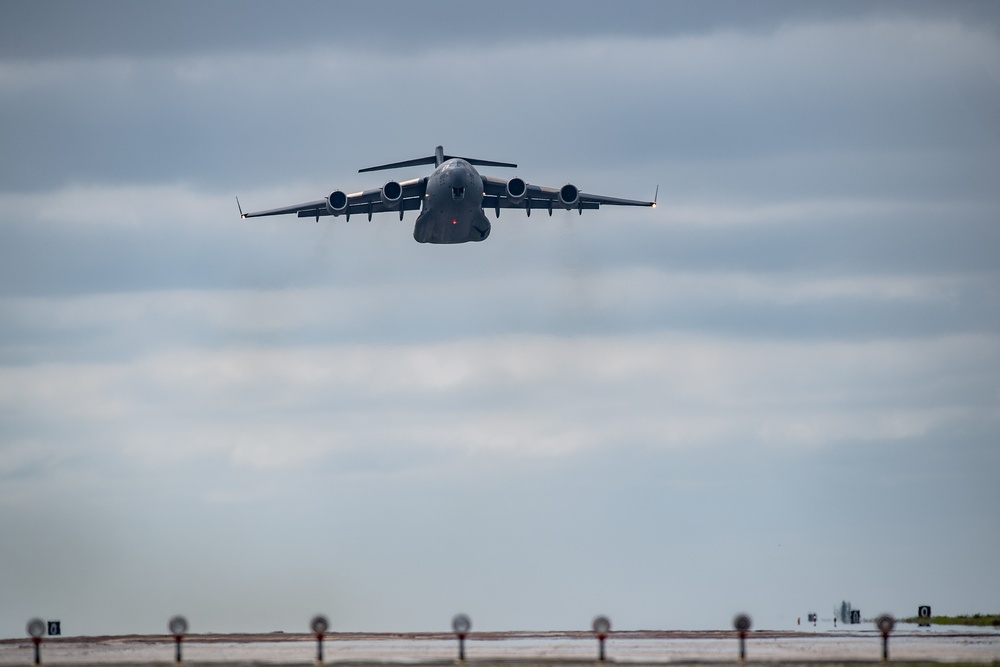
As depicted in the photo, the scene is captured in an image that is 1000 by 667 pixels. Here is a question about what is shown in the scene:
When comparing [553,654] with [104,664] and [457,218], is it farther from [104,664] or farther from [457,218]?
[457,218]

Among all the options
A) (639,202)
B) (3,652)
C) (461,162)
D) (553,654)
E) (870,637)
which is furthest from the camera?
(639,202)

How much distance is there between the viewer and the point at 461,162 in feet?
274

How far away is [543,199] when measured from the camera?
3521 inches

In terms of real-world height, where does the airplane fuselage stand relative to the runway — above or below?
above

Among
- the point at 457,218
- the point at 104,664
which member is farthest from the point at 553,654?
the point at 457,218

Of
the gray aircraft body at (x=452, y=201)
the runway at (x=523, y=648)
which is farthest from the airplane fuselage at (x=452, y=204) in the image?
the runway at (x=523, y=648)

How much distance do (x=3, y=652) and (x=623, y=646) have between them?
906 inches

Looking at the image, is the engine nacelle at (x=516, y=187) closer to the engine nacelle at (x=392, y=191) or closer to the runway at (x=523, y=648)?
the engine nacelle at (x=392, y=191)

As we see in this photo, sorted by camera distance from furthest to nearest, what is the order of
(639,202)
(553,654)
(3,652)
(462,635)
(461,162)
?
(639,202), (461,162), (3,652), (553,654), (462,635)

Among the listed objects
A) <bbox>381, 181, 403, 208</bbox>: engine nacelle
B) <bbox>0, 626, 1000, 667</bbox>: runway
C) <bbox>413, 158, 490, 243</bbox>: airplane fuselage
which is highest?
<bbox>381, 181, 403, 208</bbox>: engine nacelle

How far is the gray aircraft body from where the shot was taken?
271 feet

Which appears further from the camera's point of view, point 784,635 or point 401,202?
point 401,202

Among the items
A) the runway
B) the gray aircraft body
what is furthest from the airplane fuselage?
the runway

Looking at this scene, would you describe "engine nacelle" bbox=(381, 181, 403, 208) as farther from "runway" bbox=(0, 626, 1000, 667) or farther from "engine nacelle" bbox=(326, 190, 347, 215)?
"runway" bbox=(0, 626, 1000, 667)
